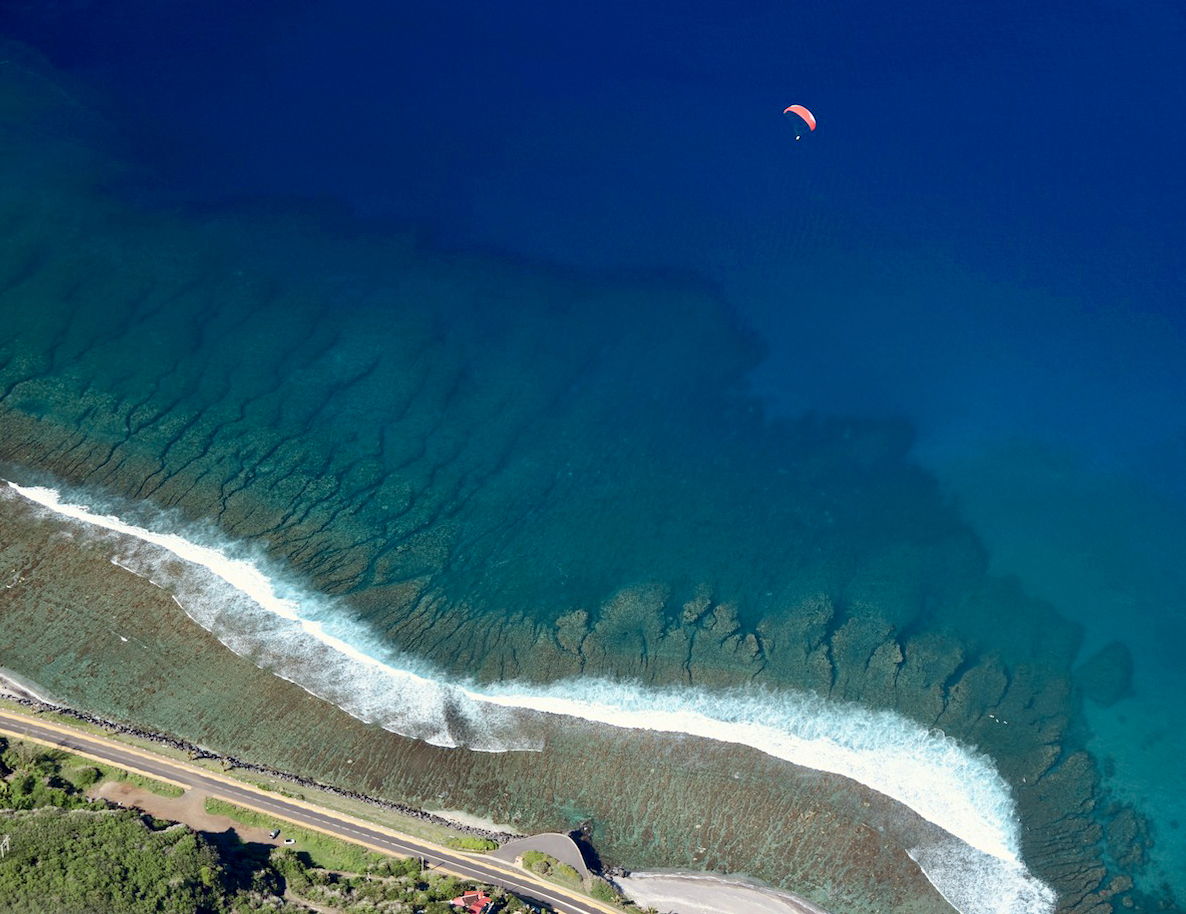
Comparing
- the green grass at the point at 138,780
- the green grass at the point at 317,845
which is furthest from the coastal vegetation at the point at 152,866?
the green grass at the point at 138,780

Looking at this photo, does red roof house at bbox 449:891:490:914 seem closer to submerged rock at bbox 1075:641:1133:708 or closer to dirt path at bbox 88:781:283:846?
dirt path at bbox 88:781:283:846

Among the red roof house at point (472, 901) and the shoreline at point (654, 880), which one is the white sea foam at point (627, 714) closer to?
the shoreline at point (654, 880)

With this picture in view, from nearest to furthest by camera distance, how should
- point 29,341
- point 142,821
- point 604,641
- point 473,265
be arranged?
point 142,821
point 604,641
point 29,341
point 473,265

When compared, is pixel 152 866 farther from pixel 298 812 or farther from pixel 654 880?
pixel 654 880

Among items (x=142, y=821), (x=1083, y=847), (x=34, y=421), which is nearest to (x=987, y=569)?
(x=1083, y=847)

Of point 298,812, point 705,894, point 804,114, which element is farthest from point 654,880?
point 804,114

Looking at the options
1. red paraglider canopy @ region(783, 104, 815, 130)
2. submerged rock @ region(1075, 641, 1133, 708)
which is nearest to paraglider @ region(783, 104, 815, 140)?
red paraglider canopy @ region(783, 104, 815, 130)

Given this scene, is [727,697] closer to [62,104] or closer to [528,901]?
[528,901]
